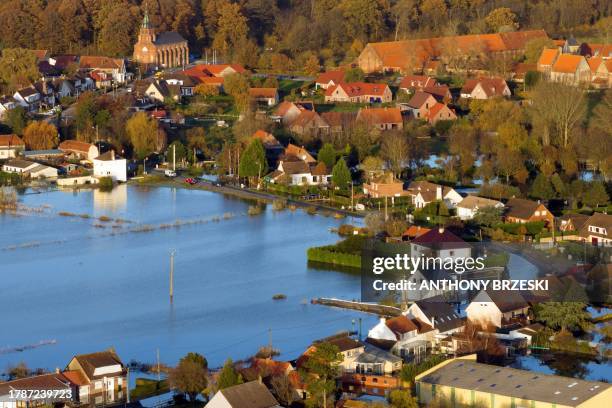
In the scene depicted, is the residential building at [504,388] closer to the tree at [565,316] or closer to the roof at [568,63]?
the tree at [565,316]

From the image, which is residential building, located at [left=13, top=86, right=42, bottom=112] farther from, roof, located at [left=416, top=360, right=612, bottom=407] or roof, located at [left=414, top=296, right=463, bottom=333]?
roof, located at [left=416, top=360, right=612, bottom=407]

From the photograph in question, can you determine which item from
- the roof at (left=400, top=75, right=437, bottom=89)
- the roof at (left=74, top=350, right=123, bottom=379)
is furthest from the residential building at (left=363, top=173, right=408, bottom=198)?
the roof at (left=400, top=75, right=437, bottom=89)

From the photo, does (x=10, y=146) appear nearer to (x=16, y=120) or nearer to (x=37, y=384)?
(x=16, y=120)

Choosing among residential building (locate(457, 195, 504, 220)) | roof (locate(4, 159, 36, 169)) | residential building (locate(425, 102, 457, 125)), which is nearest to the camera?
residential building (locate(457, 195, 504, 220))

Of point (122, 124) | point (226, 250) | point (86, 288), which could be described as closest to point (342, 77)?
point (122, 124)

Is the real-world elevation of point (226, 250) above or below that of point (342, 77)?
below

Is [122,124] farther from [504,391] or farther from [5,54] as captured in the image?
[504,391]

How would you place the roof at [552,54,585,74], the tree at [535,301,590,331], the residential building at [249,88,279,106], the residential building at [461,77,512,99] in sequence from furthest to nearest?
the roof at [552,54,585,74], the residential building at [249,88,279,106], the residential building at [461,77,512,99], the tree at [535,301,590,331]
